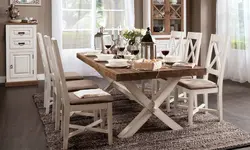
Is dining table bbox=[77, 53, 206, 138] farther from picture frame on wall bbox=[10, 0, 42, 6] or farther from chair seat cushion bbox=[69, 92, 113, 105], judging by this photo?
picture frame on wall bbox=[10, 0, 42, 6]

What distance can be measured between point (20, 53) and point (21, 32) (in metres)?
0.38

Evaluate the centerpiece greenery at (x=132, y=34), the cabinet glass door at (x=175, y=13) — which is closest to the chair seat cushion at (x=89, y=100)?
the centerpiece greenery at (x=132, y=34)

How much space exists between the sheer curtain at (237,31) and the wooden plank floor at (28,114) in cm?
45

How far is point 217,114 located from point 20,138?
7.23 ft

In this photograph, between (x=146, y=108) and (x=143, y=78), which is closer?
(x=143, y=78)

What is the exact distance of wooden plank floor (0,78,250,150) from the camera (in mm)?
3201

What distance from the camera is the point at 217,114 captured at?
12.4 feet

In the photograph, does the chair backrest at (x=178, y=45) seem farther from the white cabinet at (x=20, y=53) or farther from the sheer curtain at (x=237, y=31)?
the white cabinet at (x=20, y=53)

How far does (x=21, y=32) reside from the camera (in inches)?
232

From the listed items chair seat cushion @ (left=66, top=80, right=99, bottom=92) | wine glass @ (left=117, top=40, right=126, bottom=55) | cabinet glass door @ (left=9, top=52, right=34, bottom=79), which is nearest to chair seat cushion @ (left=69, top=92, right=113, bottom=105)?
chair seat cushion @ (left=66, top=80, right=99, bottom=92)

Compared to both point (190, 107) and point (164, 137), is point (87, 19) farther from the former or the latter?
point (164, 137)

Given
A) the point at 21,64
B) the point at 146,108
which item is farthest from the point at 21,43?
the point at 146,108

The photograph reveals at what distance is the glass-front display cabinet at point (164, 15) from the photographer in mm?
7059

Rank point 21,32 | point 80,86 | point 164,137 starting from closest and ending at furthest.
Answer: point 164,137
point 80,86
point 21,32
